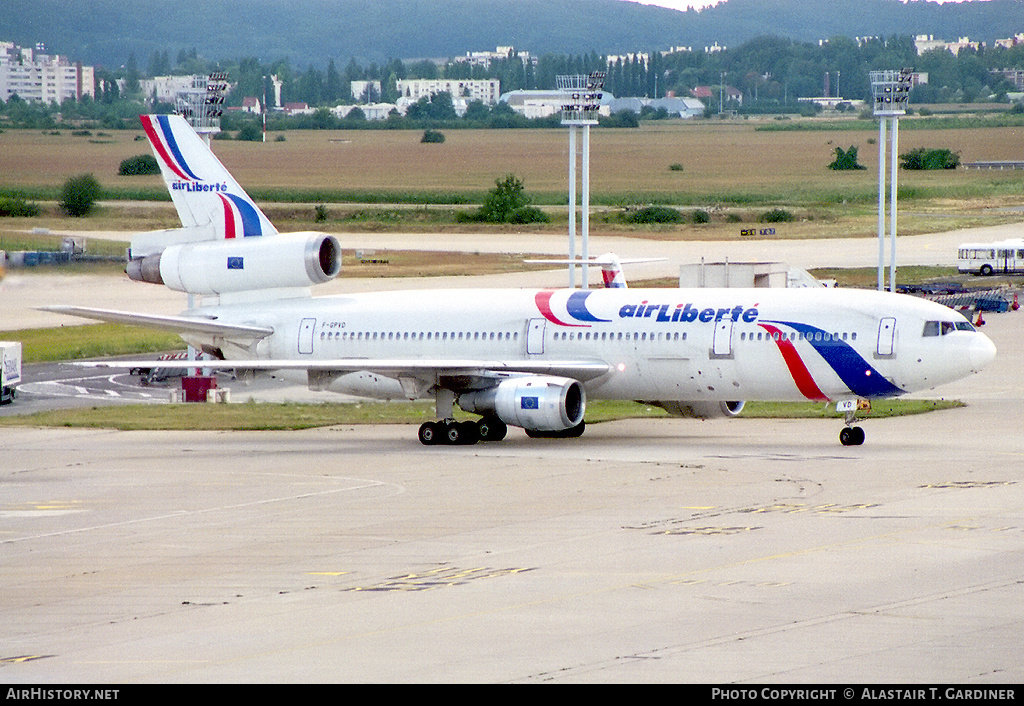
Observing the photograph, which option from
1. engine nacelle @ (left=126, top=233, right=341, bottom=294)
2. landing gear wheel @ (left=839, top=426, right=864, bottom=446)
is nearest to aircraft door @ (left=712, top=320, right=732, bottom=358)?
landing gear wheel @ (left=839, top=426, right=864, bottom=446)

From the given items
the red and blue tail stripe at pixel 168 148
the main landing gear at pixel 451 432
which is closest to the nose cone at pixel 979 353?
the main landing gear at pixel 451 432

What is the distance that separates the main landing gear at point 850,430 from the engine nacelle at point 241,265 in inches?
630

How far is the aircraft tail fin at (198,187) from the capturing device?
154 feet

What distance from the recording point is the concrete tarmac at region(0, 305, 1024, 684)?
744 inches

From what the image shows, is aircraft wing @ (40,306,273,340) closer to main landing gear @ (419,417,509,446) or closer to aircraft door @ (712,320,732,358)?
main landing gear @ (419,417,509,446)

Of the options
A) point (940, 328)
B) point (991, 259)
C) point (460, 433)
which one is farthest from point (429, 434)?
point (991, 259)

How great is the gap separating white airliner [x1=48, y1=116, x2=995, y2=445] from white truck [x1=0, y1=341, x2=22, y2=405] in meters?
10.7

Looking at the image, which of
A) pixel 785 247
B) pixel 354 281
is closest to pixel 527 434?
pixel 354 281

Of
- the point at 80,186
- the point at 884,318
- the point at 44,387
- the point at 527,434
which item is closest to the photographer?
the point at 884,318

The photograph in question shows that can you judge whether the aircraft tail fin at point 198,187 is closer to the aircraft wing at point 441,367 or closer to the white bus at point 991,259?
the aircraft wing at point 441,367

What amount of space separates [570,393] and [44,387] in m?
26.7

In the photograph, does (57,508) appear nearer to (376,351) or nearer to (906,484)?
(376,351)

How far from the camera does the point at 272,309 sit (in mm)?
47188
